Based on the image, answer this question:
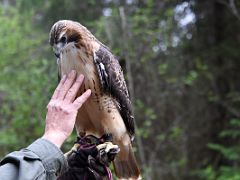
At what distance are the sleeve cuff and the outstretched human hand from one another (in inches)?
2.6

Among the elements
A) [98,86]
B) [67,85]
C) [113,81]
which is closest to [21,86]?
[113,81]

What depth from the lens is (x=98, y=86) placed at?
2.61 meters

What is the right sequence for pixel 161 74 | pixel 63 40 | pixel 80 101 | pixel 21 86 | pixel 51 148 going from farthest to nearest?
pixel 161 74
pixel 21 86
pixel 63 40
pixel 80 101
pixel 51 148

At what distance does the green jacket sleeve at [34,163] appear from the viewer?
167 centimetres

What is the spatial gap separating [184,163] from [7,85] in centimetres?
374

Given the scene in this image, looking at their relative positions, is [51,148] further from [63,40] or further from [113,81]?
[113,81]

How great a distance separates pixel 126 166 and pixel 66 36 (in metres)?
0.93

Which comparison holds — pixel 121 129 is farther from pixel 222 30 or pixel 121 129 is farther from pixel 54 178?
pixel 222 30

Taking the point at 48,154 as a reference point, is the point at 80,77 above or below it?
above

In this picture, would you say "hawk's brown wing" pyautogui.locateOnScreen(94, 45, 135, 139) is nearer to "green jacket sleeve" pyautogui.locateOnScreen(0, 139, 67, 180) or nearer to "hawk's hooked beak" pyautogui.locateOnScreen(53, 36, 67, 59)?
"hawk's hooked beak" pyautogui.locateOnScreen(53, 36, 67, 59)

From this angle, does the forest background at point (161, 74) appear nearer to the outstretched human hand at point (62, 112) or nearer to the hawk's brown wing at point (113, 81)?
the hawk's brown wing at point (113, 81)

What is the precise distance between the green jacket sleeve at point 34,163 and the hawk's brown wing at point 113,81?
2.82 feet

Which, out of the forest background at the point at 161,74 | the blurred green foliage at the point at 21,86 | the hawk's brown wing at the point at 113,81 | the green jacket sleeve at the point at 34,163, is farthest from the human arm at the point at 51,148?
the forest background at the point at 161,74

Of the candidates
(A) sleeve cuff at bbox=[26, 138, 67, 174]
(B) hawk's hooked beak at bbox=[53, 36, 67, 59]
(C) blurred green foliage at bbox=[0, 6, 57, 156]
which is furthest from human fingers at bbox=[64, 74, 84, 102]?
(C) blurred green foliage at bbox=[0, 6, 57, 156]
